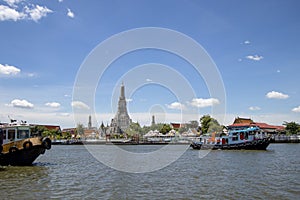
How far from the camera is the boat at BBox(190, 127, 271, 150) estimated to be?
188 ft

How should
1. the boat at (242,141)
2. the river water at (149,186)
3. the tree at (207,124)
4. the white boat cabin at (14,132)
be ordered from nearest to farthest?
1. the river water at (149,186)
2. the white boat cabin at (14,132)
3. the boat at (242,141)
4. the tree at (207,124)

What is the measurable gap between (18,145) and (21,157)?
118cm

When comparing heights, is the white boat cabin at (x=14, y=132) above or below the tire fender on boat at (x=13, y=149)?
above

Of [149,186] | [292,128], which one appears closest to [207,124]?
[292,128]

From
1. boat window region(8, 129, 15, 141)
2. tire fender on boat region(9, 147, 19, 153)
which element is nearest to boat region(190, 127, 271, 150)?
tire fender on boat region(9, 147, 19, 153)

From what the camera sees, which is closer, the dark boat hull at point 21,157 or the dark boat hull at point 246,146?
the dark boat hull at point 21,157

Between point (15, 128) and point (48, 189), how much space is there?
12.6 metres

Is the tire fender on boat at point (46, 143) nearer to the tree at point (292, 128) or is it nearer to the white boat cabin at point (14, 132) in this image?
the white boat cabin at point (14, 132)

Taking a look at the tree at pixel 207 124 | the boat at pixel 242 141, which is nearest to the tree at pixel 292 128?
the tree at pixel 207 124

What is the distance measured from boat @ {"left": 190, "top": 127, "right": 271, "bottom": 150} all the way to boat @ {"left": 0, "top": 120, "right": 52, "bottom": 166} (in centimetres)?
3997

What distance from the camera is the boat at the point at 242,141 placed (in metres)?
57.4

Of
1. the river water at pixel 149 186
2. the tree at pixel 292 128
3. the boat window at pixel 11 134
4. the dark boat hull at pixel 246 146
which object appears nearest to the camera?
the river water at pixel 149 186

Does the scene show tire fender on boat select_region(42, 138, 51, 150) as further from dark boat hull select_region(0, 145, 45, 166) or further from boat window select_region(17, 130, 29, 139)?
boat window select_region(17, 130, 29, 139)

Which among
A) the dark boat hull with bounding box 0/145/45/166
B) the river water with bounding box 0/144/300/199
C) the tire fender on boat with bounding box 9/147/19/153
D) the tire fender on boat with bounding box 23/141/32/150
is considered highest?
the tire fender on boat with bounding box 23/141/32/150
